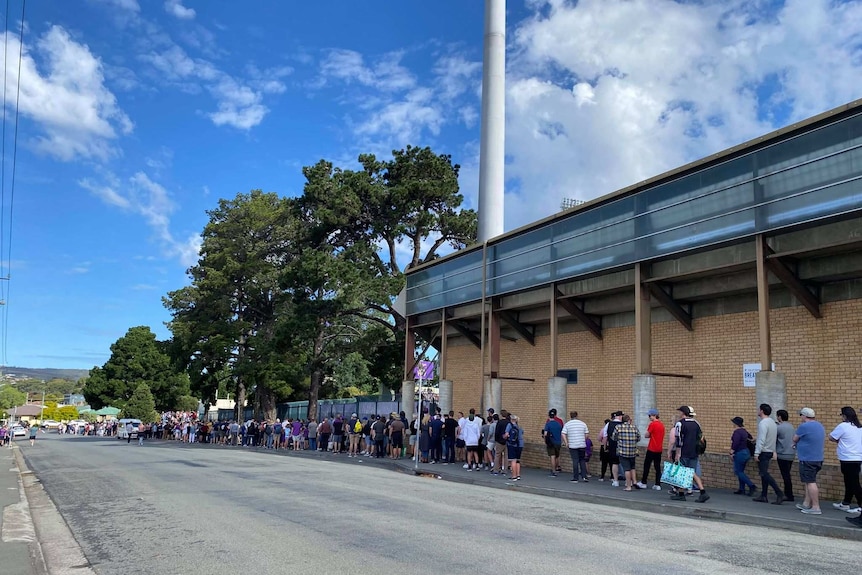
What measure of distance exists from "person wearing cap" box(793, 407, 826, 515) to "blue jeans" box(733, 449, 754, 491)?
85.0 inches

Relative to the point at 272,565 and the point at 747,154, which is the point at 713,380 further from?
the point at 272,565

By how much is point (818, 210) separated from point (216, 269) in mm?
42364

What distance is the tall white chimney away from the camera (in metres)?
32.6

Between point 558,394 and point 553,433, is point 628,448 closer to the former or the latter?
point 553,433

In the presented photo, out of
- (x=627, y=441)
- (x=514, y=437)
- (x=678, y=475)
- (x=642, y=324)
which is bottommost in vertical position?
(x=678, y=475)

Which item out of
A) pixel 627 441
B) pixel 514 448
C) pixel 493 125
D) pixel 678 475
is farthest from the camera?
pixel 493 125

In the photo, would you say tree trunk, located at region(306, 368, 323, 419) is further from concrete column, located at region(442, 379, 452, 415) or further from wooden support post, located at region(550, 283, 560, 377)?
wooden support post, located at region(550, 283, 560, 377)

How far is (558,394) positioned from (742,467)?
6.85m

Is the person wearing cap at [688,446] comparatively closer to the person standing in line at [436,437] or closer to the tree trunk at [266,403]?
the person standing in line at [436,437]

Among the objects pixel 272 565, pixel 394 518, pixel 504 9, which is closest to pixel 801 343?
pixel 394 518

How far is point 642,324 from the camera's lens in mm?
17125

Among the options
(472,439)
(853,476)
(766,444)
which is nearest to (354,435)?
(472,439)

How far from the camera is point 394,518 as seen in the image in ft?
32.4

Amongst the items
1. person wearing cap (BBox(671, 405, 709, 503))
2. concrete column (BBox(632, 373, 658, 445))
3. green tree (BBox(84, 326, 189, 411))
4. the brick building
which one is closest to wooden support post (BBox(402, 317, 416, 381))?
the brick building
